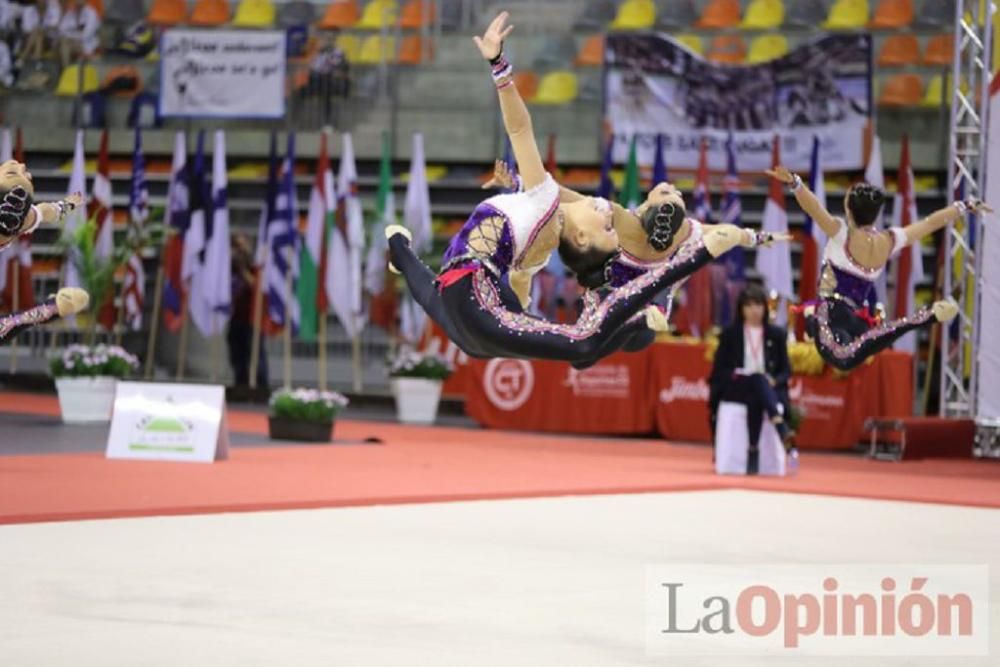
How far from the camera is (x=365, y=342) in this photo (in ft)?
70.3

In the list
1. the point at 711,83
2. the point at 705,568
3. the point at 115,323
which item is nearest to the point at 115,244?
the point at 115,323

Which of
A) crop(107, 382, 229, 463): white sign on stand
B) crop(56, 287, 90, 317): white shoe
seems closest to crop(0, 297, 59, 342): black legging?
crop(56, 287, 90, 317): white shoe

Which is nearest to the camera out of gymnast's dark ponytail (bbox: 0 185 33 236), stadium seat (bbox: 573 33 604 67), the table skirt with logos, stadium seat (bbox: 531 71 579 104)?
gymnast's dark ponytail (bbox: 0 185 33 236)

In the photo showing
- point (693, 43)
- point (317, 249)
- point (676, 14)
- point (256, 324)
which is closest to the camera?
point (317, 249)

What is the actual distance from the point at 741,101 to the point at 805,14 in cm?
219

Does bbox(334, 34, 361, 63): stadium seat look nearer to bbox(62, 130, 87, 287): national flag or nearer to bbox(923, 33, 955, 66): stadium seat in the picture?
bbox(62, 130, 87, 287): national flag

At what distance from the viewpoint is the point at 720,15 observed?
72.5 ft

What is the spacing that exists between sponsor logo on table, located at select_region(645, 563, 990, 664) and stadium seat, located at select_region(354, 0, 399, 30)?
15.3 meters

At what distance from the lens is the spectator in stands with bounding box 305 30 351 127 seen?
22.0m

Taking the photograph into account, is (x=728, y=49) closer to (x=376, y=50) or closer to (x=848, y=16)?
(x=848, y=16)

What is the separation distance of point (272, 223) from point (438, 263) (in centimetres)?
199

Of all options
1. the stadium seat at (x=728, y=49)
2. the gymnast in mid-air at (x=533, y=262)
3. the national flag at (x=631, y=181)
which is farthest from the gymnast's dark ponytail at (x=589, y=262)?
the stadium seat at (x=728, y=49)

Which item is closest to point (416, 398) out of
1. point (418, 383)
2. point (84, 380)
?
point (418, 383)

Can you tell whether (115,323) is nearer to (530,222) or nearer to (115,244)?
(115,244)
